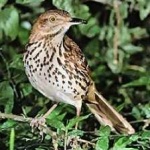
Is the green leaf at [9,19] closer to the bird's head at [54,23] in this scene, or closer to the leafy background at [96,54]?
the leafy background at [96,54]

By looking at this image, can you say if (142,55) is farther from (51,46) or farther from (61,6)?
(51,46)

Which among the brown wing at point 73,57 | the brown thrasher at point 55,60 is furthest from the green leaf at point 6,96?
the brown wing at point 73,57

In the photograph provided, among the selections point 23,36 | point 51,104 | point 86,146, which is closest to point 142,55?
point 23,36

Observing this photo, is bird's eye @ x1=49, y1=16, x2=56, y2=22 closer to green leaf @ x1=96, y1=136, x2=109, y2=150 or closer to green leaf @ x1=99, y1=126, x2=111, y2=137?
green leaf @ x1=99, y1=126, x2=111, y2=137

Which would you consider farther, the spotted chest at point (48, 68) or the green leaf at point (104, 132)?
the spotted chest at point (48, 68)

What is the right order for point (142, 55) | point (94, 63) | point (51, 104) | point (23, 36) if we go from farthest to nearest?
point (142, 55) < point (94, 63) < point (23, 36) < point (51, 104)

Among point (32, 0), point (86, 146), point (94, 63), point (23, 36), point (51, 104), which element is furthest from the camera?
point (94, 63)

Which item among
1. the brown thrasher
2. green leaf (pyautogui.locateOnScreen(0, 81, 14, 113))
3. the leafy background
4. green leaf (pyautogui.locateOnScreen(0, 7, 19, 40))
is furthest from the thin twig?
green leaf (pyautogui.locateOnScreen(0, 81, 14, 113))
